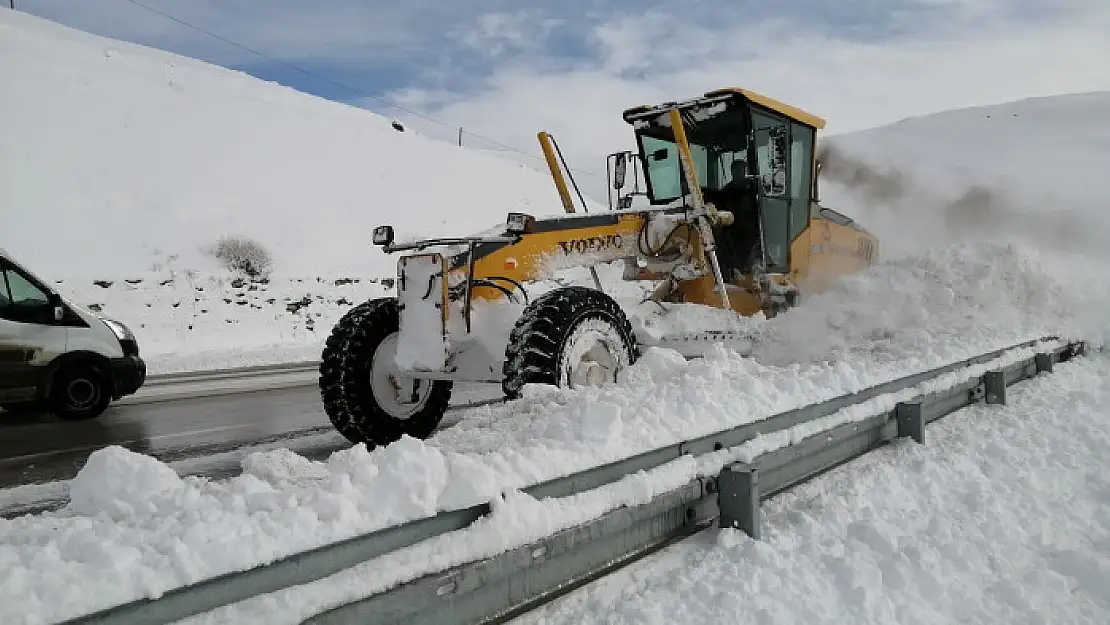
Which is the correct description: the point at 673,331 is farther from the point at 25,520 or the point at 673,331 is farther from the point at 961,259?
the point at 25,520

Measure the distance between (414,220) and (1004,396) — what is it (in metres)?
43.0

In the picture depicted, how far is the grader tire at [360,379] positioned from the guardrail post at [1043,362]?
18.1ft

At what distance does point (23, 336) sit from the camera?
297 inches

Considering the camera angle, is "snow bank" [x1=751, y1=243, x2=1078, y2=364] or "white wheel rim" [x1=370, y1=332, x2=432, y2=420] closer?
"white wheel rim" [x1=370, y1=332, x2=432, y2=420]

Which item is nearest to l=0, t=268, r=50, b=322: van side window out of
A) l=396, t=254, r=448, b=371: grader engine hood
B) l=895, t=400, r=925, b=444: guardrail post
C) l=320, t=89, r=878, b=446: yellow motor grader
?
l=320, t=89, r=878, b=446: yellow motor grader

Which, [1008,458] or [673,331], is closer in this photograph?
[1008,458]

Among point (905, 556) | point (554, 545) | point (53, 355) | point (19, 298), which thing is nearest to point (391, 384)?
point (554, 545)

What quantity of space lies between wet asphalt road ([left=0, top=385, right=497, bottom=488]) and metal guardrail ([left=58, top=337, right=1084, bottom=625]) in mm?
3573

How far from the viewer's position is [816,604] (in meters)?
2.43

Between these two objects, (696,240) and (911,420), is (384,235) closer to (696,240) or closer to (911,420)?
(696,240)

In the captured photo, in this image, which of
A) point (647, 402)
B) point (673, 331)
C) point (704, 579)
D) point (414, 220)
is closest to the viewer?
point (704, 579)

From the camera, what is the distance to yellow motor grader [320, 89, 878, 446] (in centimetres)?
486

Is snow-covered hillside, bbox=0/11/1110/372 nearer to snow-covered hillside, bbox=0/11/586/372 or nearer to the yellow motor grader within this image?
snow-covered hillside, bbox=0/11/586/372

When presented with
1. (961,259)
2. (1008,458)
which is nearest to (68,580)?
(1008,458)
